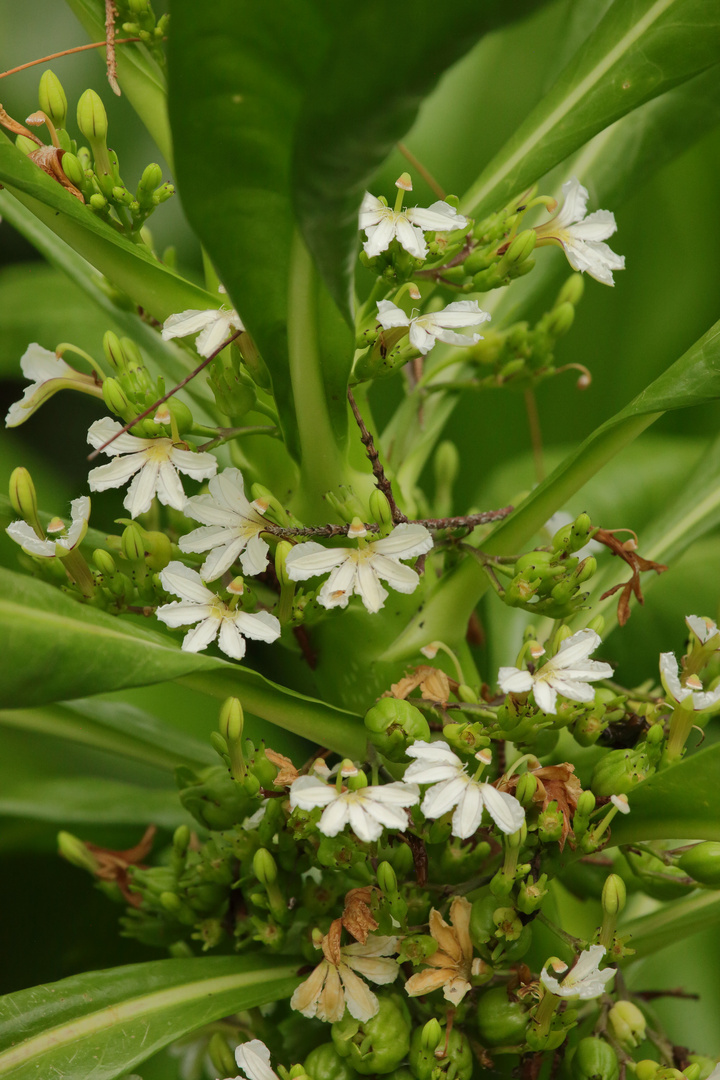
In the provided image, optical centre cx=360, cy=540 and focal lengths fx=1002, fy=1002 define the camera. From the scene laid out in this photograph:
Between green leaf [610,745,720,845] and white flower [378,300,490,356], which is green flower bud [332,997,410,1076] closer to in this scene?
green leaf [610,745,720,845]

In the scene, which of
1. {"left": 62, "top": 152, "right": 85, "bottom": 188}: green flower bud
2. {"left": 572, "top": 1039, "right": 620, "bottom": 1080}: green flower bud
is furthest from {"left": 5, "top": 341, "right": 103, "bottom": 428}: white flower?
{"left": 572, "top": 1039, "right": 620, "bottom": 1080}: green flower bud

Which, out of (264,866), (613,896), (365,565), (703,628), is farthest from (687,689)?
(264,866)

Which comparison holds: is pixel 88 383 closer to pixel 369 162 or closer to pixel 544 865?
pixel 369 162

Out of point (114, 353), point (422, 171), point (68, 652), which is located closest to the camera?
point (68, 652)

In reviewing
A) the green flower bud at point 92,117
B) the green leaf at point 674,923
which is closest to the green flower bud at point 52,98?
the green flower bud at point 92,117

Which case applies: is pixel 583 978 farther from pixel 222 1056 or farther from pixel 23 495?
pixel 23 495
